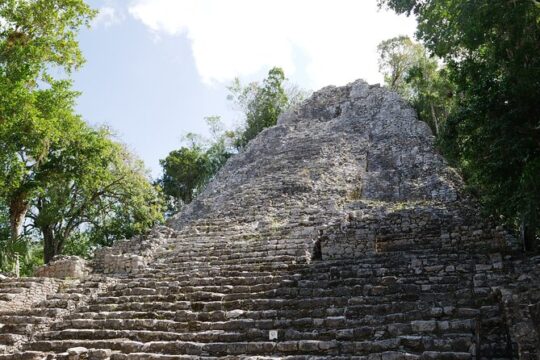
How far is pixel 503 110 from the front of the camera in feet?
24.1

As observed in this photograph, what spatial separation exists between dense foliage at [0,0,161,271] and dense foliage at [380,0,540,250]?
797cm

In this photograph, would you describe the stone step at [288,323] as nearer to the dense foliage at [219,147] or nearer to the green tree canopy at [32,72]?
the green tree canopy at [32,72]

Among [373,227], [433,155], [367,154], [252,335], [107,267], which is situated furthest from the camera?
[367,154]

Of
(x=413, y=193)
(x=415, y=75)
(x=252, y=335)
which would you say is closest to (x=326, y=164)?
(x=413, y=193)

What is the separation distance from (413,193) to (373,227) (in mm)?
3734

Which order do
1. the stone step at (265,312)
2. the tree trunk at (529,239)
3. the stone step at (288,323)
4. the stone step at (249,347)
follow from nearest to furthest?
the stone step at (249,347) < the stone step at (288,323) < the stone step at (265,312) < the tree trunk at (529,239)

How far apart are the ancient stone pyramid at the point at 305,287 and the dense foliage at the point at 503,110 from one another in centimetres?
88

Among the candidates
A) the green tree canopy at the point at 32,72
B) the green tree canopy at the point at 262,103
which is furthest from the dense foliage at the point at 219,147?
the green tree canopy at the point at 32,72

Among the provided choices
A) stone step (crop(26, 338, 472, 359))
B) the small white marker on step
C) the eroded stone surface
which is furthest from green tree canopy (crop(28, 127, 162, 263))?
the small white marker on step

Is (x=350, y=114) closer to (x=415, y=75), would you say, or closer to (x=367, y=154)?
(x=415, y=75)

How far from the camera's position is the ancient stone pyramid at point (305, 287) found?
533cm

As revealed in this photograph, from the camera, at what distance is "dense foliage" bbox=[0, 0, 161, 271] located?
9508 mm

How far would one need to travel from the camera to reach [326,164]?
15648 mm

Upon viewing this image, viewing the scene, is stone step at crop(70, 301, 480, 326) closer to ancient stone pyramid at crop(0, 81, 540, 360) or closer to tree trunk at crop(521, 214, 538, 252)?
ancient stone pyramid at crop(0, 81, 540, 360)
